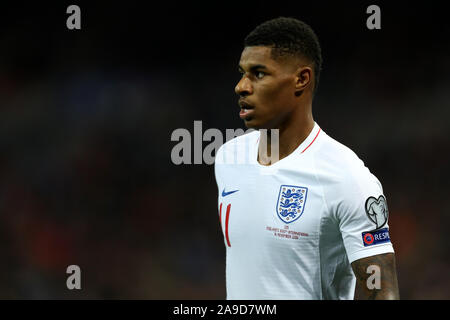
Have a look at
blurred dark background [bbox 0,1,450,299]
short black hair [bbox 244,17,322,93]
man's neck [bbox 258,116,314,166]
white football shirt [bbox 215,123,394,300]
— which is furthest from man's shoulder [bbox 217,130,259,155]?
blurred dark background [bbox 0,1,450,299]

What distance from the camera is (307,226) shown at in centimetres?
270

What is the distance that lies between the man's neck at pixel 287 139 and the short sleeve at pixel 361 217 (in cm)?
39

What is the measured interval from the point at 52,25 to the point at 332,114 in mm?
3849

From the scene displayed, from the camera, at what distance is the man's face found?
2.84 m

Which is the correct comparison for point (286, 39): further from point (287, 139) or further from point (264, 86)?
point (287, 139)

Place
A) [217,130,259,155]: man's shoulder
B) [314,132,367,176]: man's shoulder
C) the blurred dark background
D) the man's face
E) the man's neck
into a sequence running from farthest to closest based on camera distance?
the blurred dark background
[217,130,259,155]: man's shoulder
the man's neck
the man's face
[314,132,367,176]: man's shoulder

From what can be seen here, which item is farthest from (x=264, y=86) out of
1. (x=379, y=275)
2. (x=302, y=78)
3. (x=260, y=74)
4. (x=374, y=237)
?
(x=379, y=275)

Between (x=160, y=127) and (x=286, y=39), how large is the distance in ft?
16.6

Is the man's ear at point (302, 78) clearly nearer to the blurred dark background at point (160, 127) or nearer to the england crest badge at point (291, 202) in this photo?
the england crest badge at point (291, 202)

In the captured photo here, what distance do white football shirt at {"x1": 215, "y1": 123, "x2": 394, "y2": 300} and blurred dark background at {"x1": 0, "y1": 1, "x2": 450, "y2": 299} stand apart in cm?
450

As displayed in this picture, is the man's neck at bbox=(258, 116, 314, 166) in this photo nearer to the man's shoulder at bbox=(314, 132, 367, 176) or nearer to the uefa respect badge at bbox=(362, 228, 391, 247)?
the man's shoulder at bbox=(314, 132, 367, 176)

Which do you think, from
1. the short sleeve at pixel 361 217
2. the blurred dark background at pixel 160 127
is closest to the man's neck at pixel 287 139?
the short sleeve at pixel 361 217

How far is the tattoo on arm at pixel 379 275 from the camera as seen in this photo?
8.07ft
